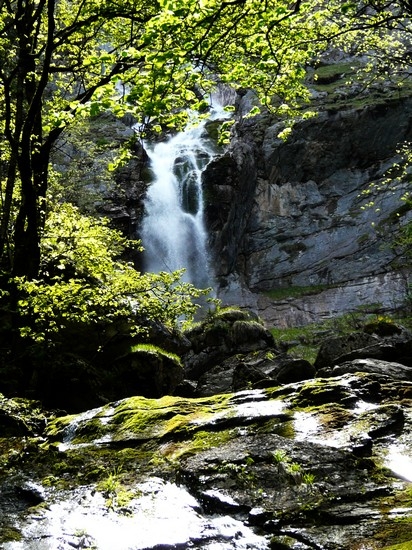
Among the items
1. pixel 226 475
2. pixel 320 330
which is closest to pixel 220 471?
pixel 226 475

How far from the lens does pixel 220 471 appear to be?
5.56 metres

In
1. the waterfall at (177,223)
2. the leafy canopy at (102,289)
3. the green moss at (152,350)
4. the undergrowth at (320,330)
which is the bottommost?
the undergrowth at (320,330)

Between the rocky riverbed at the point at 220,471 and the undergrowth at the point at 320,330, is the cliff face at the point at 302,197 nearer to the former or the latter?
the undergrowth at the point at 320,330

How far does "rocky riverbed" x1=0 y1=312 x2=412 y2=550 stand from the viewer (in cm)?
433

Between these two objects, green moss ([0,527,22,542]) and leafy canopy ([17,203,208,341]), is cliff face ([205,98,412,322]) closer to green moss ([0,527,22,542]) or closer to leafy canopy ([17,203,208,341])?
leafy canopy ([17,203,208,341])

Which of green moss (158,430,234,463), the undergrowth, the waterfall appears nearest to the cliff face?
the waterfall

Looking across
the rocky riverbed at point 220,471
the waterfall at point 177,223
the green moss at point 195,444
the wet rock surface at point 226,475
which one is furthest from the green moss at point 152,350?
the waterfall at point 177,223

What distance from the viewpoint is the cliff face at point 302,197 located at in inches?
1665

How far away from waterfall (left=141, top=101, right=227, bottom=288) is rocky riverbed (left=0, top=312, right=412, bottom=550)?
3164 centimetres

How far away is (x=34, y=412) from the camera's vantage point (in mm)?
8609

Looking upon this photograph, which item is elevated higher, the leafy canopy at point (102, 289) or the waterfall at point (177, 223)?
the waterfall at point (177, 223)

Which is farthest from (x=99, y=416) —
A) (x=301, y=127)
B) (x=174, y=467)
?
(x=301, y=127)

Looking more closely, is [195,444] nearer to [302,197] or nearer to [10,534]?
[10,534]

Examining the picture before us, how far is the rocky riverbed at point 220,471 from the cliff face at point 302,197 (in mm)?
34361
